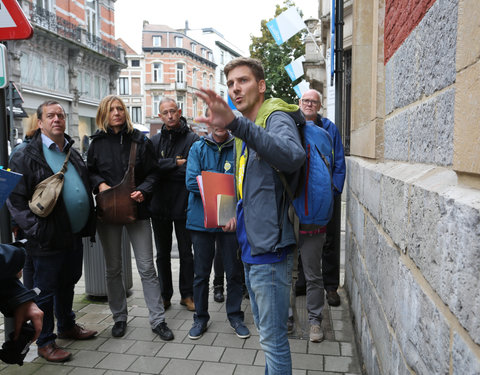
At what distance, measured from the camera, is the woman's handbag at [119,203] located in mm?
4070

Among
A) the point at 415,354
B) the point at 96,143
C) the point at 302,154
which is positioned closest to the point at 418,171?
the point at 302,154

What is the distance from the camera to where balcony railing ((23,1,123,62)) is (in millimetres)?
28047

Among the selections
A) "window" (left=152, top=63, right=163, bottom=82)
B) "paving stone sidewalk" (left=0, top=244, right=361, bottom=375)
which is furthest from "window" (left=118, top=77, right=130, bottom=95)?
"paving stone sidewalk" (left=0, top=244, right=361, bottom=375)

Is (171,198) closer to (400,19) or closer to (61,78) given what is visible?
(400,19)

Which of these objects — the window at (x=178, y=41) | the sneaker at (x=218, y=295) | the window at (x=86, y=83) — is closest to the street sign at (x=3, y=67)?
the sneaker at (x=218, y=295)

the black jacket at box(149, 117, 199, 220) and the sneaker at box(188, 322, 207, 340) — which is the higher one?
the black jacket at box(149, 117, 199, 220)

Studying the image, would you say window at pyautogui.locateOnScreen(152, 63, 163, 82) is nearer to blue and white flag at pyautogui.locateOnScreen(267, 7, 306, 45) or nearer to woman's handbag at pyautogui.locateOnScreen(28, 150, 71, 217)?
blue and white flag at pyautogui.locateOnScreen(267, 7, 306, 45)

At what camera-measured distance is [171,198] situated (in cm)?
484

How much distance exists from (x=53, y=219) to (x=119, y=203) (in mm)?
600

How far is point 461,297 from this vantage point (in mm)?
1205

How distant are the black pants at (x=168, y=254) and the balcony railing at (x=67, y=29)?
26.9 meters

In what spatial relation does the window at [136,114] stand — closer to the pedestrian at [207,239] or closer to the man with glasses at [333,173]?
the man with glasses at [333,173]

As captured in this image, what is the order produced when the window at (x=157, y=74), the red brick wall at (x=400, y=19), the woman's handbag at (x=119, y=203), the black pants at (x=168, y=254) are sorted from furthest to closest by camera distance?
the window at (x=157, y=74) < the black pants at (x=168, y=254) < the woman's handbag at (x=119, y=203) < the red brick wall at (x=400, y=19)

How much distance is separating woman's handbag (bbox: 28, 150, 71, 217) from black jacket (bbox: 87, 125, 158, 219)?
535 mm
